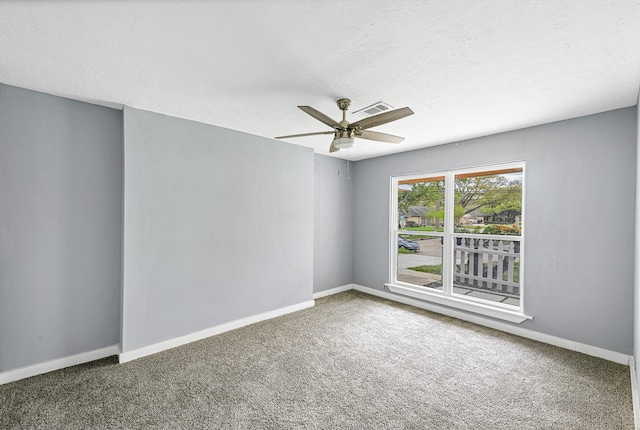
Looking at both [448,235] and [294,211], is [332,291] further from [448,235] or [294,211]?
[448,235]

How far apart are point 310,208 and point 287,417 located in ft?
9.32

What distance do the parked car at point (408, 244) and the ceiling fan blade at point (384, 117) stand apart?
9.36 ft

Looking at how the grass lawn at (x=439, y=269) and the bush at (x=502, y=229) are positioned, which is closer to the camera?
the bush at (x=502, y=229)

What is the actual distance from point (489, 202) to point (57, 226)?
186 inches

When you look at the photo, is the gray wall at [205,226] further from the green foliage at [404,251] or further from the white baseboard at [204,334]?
the green foliage at [404,251]

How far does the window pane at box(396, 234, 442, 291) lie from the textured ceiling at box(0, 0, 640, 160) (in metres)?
2.17

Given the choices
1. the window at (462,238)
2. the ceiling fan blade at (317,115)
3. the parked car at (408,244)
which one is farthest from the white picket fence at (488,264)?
the ceiling fan blade at (317,115)

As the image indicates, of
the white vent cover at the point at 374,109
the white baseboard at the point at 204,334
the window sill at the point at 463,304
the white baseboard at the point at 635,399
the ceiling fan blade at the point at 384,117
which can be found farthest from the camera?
the window sill at the point at 463,304

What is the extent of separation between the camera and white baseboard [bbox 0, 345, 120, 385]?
242 cm

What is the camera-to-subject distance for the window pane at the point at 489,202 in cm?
365

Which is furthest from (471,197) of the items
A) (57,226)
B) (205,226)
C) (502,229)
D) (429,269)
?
(57,226)

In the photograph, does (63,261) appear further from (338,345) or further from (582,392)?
(582,392)

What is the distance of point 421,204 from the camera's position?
15.4 ft

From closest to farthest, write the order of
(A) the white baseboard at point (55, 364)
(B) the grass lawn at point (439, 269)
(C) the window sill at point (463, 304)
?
(A) the white baseboard at point (55, 364) < (C) the window sill at point (463, 304) < (B) the grass lawn at point (439, 269)
